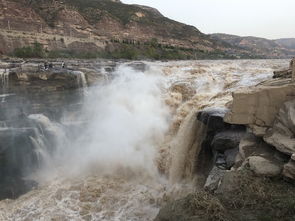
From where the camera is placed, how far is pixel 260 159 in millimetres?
6066

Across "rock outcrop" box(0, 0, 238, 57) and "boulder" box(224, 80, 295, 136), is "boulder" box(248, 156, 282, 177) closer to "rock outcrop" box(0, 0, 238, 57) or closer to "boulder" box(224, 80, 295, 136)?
"boulder" box(224, 80, 295, 136)

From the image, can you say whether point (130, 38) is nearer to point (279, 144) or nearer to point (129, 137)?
point (129, 137)

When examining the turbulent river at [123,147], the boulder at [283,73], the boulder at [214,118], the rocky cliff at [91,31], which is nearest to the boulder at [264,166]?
the boulder at [214,118]

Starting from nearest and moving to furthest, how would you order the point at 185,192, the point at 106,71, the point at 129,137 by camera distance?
the point at 185,192 < the point at 129,137 < the point at 106,71

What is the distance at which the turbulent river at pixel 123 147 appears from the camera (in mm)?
9070

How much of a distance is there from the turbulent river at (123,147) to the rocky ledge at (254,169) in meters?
2.34

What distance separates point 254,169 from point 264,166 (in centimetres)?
19

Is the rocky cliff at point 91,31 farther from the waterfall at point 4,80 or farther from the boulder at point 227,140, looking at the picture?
the boulder at point 227,140

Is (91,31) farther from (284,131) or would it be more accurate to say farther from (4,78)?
(284,131)

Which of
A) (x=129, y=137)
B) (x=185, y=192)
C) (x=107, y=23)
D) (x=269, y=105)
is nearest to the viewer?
(x=269, y=105)

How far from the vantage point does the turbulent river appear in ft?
29.8

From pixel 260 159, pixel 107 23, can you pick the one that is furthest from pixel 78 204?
pixel 107 23

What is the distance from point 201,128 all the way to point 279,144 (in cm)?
357

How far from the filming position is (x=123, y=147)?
1204cm
